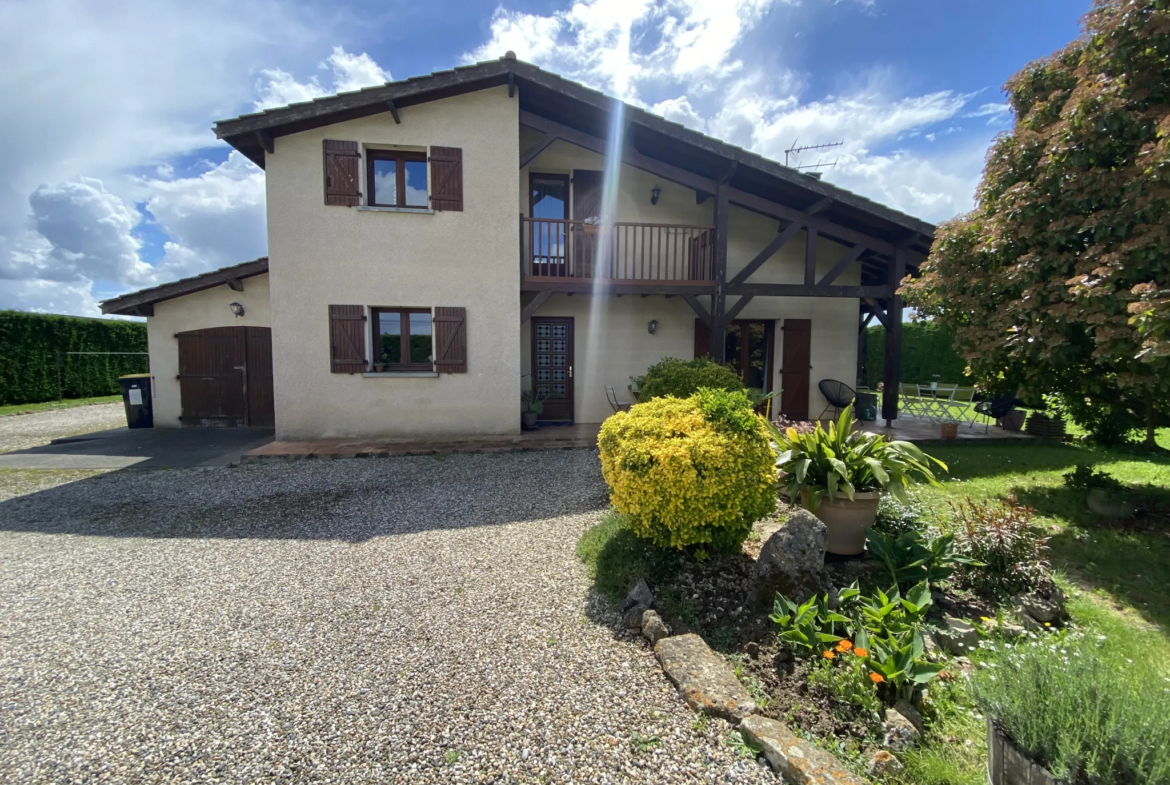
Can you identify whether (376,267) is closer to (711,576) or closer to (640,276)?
(640,276)

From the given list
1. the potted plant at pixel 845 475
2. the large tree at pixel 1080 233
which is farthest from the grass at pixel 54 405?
the large tree at pixel 1080 233

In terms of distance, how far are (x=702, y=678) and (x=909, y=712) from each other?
36.4 inches

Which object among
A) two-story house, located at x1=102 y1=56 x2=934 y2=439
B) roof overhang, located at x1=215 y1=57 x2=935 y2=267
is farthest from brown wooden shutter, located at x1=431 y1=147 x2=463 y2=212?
roof overhang, located at x1=215 y1=57 x2=935 y2=267

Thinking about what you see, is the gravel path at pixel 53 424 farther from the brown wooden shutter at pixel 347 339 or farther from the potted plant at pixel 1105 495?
the potted plant at pixel 1105 495

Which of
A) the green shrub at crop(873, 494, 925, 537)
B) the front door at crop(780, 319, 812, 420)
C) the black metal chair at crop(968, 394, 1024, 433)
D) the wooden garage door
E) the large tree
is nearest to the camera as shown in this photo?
the large tree

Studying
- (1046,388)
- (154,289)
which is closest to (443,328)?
(154,289)

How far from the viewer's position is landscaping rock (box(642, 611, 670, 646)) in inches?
106

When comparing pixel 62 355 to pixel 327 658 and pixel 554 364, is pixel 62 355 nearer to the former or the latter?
pixel 554 364

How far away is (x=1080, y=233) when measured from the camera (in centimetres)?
392

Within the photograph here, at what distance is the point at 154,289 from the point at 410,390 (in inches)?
221

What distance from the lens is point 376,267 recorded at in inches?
319

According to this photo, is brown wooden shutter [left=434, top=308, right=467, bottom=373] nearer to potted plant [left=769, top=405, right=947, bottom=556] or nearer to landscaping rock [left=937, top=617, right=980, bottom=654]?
potted plant [left=769, top=405, right=947, bottom=556]

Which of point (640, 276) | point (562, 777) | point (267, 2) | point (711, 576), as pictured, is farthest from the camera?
point (640, 276)

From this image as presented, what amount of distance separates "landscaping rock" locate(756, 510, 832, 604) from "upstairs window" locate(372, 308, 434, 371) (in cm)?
685
